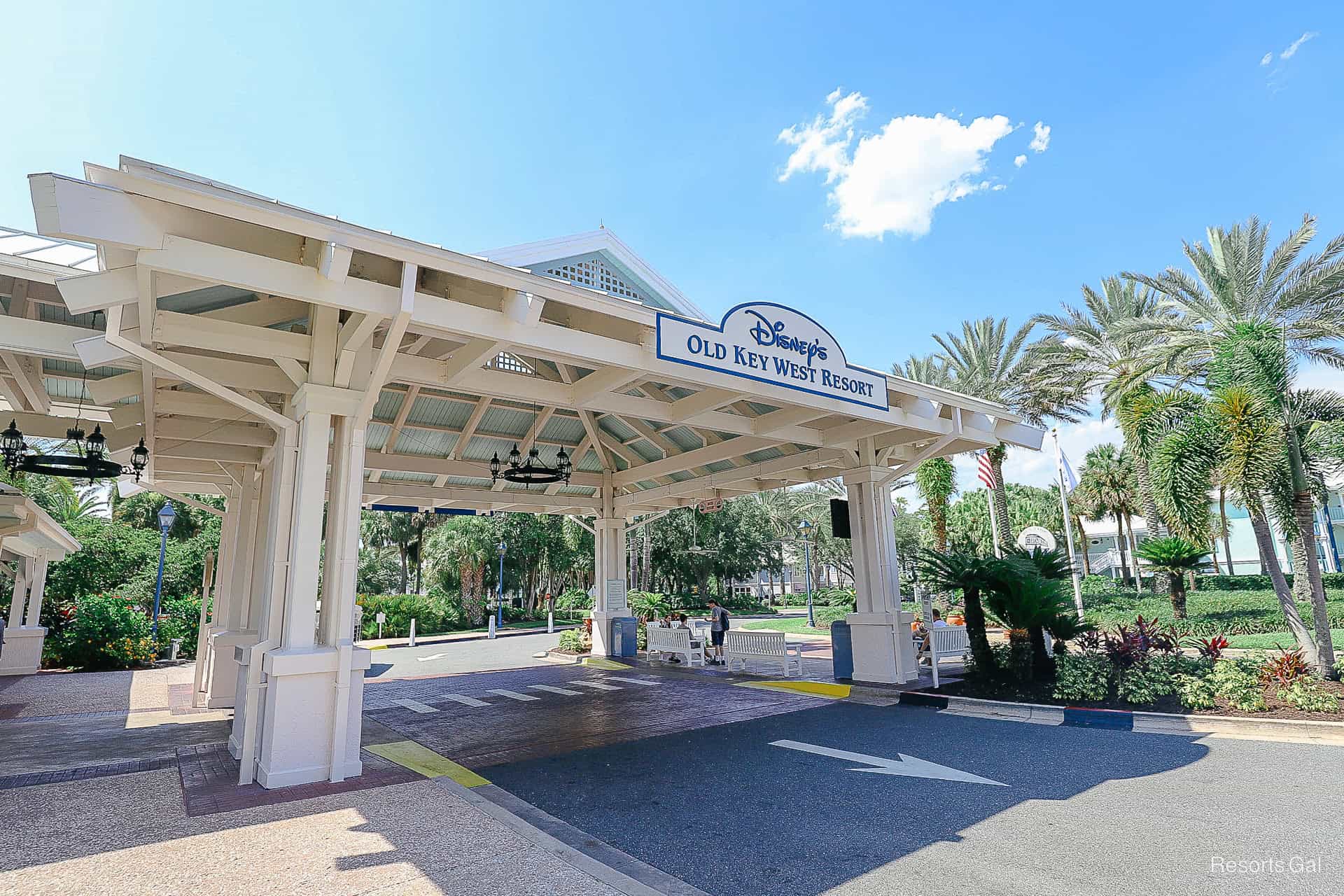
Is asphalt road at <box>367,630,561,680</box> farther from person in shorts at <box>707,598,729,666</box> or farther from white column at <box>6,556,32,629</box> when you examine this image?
white column at <box>6,556,32,629</box>

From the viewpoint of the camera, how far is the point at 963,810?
4965mm

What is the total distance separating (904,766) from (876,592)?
4.95 m

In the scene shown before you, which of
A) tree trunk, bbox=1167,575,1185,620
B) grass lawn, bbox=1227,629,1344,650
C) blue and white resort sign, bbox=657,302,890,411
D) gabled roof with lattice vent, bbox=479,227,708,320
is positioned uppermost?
gabled roof with lattice vent, bbox=479,227,708,320

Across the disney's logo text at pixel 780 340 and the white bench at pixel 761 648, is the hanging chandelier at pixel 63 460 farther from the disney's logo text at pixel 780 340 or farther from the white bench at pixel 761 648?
the white bench at pixel 761 648

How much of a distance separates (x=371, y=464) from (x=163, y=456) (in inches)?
131

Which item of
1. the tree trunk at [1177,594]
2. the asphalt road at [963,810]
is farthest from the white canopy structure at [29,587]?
the tree trunk at [1177,594]

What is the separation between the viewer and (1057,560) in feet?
33.0

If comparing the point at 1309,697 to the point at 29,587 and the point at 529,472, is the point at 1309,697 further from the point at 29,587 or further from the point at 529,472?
the point at 29,587

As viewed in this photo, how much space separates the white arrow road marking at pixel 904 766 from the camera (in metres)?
5.79

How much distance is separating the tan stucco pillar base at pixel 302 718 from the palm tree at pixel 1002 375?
71.3 feet

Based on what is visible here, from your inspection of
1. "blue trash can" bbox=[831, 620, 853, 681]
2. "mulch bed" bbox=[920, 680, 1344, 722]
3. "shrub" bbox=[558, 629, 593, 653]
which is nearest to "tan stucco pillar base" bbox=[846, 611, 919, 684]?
"blue trash can" bbox=[831, 620, 853, 681]

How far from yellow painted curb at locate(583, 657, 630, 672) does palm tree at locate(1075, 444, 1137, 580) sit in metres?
32.6

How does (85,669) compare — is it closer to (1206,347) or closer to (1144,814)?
(1144,814)

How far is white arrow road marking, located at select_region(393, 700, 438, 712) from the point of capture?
10133 millimetres
